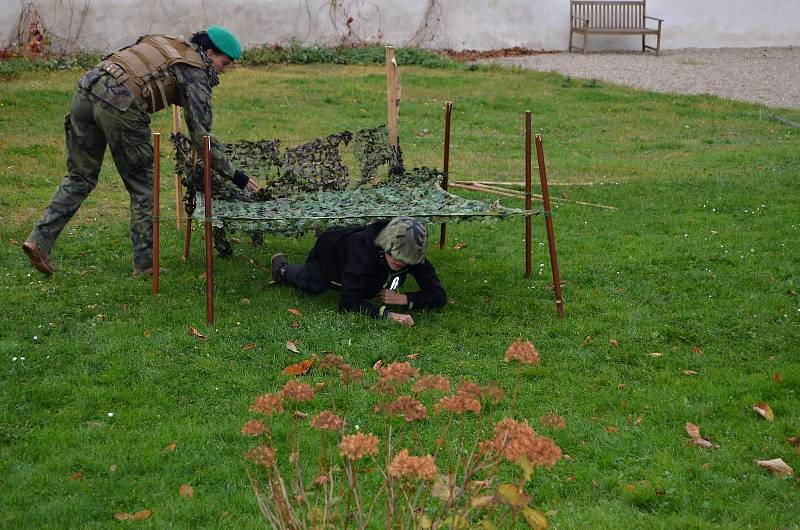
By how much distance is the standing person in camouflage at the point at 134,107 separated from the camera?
6602mm

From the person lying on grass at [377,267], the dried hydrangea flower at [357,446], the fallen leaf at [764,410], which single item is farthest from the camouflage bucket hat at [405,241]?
the dried hydrangea flower at [357,446]

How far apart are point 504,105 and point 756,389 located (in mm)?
10962

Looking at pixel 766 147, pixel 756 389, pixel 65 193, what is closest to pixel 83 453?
pixel 65 193

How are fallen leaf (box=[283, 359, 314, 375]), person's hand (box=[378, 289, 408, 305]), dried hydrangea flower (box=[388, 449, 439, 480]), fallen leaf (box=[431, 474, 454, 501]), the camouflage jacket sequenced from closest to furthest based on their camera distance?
dried hydrangea flower (box=[388, 449, 439, 480]) → fallen leaf (box=[431, 474, 454, 501]) → fallen leaf (box=[283, 359, 314, 375]) → person's hand (box=[378, 289, 408, 305]) → the camouflage jacket

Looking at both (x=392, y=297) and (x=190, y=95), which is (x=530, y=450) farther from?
(x=190, y=95)

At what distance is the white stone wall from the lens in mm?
18250

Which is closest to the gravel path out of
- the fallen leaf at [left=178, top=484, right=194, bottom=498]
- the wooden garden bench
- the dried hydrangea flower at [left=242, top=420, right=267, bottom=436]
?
the wooden garden bench

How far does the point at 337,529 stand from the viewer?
2.85 metres

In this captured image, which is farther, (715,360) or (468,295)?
(468,295)

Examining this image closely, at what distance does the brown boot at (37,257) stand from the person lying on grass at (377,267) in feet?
6.16

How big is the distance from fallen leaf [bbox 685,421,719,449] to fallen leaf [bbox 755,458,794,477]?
0.24 meters

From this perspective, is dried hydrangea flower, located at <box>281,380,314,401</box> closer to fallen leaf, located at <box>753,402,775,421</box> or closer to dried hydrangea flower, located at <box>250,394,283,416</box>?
dried hydrangea flower, located at <box>250,394,283,416</box>

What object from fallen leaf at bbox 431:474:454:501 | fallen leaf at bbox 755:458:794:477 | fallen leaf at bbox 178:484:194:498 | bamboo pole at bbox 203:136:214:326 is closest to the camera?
fallen leaf at bbox 431:474:454:501

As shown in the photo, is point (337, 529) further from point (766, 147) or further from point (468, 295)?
point (766, 147)
